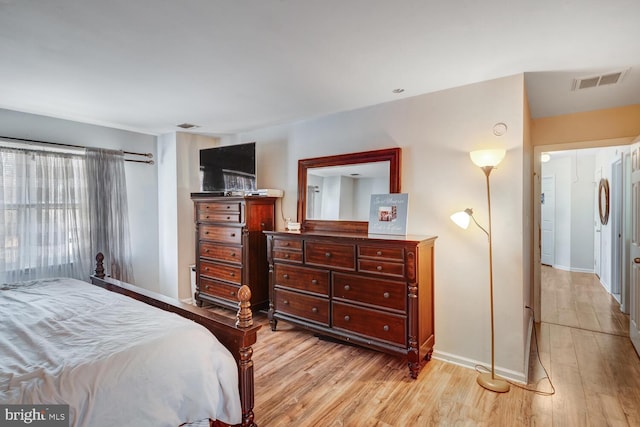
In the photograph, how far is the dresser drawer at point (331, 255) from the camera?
272 centimetres

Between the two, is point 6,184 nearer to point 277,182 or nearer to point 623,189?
point 277,182

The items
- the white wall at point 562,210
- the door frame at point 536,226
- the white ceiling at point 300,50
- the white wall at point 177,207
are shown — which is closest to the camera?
the white ceiling at point 300,50

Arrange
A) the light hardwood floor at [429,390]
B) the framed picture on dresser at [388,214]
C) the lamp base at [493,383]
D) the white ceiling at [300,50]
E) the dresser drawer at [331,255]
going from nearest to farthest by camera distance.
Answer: the white ceiling at [300,50] → the light hardwood floor at [429,390] → the lamp base at [493,383] → the dresser drawer at [331,255] → the framed picture on dresser at [388,214]

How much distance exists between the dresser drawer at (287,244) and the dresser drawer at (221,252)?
2.04ft

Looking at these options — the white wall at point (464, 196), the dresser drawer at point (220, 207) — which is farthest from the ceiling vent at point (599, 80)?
the dresser drawer at point (220, 207)

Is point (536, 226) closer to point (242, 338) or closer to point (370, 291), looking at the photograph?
point (370, 291)

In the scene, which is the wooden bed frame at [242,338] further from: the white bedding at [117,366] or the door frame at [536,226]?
the door frame at [536,226]

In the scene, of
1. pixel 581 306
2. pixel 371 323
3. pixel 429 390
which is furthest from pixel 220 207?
pixel 581 306

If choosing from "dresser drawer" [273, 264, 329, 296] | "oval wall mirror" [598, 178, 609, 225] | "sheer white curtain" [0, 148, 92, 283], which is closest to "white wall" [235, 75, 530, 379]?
"dresser drawer" [273, 264, 329, 296]

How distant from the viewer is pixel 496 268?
2490 mm

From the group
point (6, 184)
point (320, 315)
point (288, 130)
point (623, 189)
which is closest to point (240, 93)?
point (288, 130)

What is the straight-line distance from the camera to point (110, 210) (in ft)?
12.3

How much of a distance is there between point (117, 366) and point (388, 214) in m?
2.33

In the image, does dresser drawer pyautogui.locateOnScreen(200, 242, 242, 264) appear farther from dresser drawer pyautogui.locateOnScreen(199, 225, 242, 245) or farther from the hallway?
the hallway
